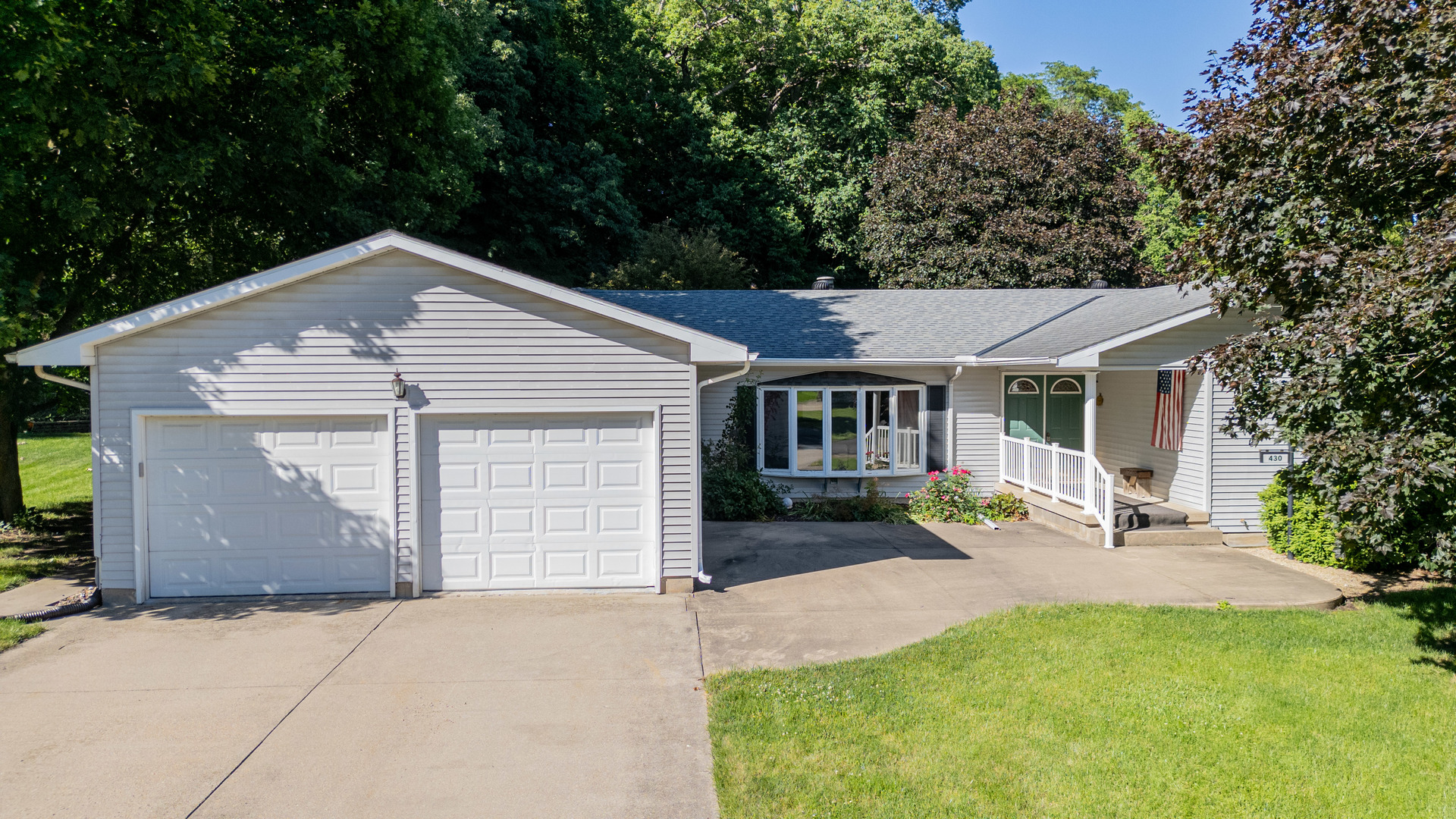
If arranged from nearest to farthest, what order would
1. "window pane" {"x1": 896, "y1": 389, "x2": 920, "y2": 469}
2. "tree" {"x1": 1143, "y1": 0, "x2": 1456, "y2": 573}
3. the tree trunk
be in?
"tree" {"x1": 1143, "y1": 0, "x2": 1456, "y2": 573} → the tree trunk → "window pane" {"x1": 896, "y1": 389, "x2": 920, "y2": 469}

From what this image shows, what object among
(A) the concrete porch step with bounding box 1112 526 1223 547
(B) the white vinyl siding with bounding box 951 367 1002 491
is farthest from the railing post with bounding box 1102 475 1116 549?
(B) the white vinyl siding with bounding box 951 367 1002 491

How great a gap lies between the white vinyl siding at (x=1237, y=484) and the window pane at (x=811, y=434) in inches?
243

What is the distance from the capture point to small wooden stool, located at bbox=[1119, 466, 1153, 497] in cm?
1477

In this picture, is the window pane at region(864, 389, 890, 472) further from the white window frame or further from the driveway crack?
the driveway crack

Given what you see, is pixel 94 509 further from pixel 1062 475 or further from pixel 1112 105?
pixel 1112 105

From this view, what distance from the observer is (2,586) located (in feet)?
33.3

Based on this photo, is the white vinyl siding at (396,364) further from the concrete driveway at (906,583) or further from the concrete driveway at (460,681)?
the concrete driveway at (906,583)

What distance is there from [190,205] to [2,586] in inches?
268

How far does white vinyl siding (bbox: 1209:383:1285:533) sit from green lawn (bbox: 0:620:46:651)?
1488 centimetres

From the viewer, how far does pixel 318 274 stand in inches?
361

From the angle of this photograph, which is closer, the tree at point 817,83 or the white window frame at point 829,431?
the white window frame at point 829,431

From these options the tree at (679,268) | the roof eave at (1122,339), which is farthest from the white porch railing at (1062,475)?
the tree at (679,268)

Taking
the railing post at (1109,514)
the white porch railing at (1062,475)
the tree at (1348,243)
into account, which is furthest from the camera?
the white porch railing at (1062,475)

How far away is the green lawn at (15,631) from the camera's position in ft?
26.3
